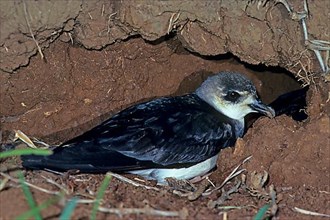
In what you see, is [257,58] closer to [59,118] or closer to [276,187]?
[276,187]

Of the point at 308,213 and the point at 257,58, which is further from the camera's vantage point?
the point at 257,58

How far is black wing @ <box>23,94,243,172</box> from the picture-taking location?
203 inches

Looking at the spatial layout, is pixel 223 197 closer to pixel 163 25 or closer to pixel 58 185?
pixel 58 185

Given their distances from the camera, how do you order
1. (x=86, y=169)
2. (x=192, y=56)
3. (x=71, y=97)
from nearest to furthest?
(x=86, y=169), (x=71, y=97), (x=192, y=56)

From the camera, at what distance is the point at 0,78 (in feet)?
19.2

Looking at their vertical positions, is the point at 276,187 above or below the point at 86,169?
below

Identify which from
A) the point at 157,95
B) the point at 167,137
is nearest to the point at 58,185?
the point at 167,137

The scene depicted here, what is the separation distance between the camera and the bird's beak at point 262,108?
19.5 ft

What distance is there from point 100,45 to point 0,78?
2.85 feet

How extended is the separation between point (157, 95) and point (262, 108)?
1239 millimetres

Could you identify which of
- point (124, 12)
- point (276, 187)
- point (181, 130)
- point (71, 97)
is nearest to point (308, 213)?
point (276, 187)

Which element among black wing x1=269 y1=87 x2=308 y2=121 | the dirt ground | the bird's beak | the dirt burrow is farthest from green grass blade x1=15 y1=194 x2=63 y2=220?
black wing x1=269 y1=87 x2=308 y2=121

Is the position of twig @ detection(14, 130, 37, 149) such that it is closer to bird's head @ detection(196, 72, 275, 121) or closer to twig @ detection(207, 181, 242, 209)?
bird's head @ detection(196, 72, 275, 121)

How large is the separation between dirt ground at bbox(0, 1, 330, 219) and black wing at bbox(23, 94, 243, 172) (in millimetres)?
149
